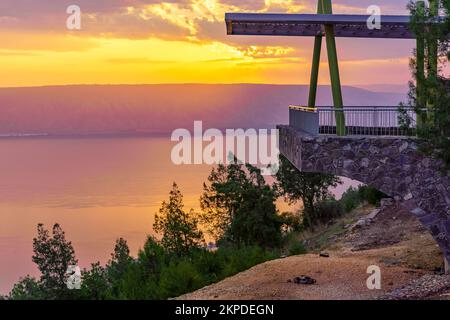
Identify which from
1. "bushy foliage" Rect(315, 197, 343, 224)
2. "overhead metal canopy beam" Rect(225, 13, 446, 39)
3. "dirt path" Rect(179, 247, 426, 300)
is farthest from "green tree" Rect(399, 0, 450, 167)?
"bushy foliage" Rect(315, 197, 343, 224)

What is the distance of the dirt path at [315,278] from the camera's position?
19.2 metres

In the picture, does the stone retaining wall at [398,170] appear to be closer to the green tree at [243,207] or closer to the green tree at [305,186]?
the green tree at [243,207]

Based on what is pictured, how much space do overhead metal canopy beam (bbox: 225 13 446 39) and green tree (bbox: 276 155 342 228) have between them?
2249 cm

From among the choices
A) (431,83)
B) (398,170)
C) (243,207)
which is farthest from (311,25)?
(243,207)

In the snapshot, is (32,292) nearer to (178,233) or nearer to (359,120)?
(178,233)

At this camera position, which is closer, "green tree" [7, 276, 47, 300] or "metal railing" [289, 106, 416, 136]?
"metal railing" [289, 106, 416, 136]

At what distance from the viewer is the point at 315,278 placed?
2083 centimetres

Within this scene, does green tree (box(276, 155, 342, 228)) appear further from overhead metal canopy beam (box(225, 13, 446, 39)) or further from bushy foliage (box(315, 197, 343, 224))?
overhead metal canopy beam (box(225, 13, 446, 39))

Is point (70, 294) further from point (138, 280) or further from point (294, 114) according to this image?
point (294, 114)

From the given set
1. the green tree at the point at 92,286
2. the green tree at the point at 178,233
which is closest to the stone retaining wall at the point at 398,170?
the green tree at the point at 178,233

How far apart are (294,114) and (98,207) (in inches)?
4494

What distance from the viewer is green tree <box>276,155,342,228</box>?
4562 centimetres

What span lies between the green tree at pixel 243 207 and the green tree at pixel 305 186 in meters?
1.70
